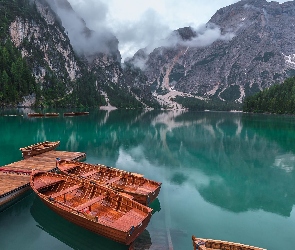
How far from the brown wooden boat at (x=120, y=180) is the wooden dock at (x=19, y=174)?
162 inches

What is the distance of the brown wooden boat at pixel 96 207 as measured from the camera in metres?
20.2

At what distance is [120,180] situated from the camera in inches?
1243

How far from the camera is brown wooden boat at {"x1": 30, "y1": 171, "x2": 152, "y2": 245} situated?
794 inches

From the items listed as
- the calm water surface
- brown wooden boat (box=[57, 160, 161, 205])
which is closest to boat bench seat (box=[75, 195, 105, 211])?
the calm water surface

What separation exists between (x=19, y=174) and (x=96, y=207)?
14818 mm

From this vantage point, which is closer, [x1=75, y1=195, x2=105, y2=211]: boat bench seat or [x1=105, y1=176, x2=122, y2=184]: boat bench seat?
[x1=75, y1=195, x2=105, y2=211]: boat bench seat

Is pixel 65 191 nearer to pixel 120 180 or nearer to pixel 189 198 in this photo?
pixel 120 180

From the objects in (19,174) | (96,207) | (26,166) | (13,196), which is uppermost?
(96,207)

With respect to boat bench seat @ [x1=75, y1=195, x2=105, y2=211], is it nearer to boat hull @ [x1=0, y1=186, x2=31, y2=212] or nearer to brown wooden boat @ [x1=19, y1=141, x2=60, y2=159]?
boat hull @ [x1=0, y1=186, x2=31, y2=212]

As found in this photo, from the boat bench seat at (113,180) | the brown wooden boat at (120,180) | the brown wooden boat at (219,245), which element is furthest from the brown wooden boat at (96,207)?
the brown wooden boat at (219,245)

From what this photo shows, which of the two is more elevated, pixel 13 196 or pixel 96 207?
pixel 96 207

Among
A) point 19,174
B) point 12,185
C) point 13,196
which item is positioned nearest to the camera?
point 13,196

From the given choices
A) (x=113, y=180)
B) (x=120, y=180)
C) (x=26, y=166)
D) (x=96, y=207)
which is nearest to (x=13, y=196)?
(x=26, y=166)

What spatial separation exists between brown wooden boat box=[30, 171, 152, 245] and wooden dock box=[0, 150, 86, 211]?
2046 mm
